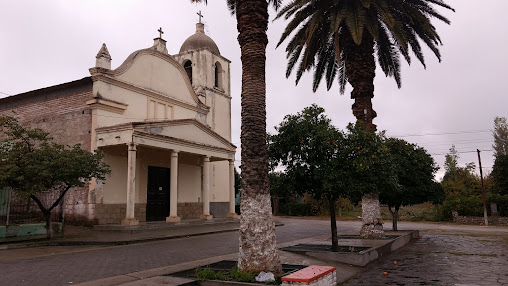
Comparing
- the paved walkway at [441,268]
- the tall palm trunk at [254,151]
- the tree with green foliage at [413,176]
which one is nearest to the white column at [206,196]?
the tree with green foliage at [413,176]

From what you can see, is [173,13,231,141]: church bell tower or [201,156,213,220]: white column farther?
[173,13,231,141]: church bell tower

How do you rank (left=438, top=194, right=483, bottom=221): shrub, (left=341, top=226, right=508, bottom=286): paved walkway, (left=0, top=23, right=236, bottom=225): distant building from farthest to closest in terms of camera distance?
(left=438, top=194, right=483, bottom=221): shrub, (left=0, top=23, right=236, bottom=225): distant building, (left=341, top=226, right=508, bottom=286): paved walkway

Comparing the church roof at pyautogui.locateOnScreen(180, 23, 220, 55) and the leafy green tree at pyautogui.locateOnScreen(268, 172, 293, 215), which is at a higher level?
the church roof at pyautogui.locateOnScreen(180, 23, 220, 55)

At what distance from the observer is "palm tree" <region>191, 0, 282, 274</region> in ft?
22.4

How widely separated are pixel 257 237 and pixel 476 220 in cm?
2951

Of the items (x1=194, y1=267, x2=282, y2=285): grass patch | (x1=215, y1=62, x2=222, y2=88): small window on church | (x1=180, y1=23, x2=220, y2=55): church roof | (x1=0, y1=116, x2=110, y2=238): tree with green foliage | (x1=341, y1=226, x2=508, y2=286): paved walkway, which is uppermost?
(x1=180, y1=23, x2=220, y2=55): church roof

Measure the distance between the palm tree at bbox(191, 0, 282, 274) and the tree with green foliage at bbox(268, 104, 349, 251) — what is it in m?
2.62

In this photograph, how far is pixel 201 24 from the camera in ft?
103

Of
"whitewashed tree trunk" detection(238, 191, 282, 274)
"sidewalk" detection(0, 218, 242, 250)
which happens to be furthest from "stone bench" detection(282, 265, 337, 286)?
"sidewalk" detection(0, 218, 242, 250)

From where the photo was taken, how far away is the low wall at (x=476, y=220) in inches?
1138

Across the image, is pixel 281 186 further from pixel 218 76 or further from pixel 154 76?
pixel 218 76

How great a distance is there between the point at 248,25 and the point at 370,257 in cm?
682

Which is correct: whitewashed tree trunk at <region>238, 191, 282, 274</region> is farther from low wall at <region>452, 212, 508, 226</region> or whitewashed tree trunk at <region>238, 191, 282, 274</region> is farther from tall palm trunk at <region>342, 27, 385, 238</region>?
low wall at <region>452, 212, 508, 226</region>

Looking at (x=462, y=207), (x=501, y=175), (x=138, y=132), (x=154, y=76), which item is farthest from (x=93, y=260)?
(x=501, y=175)
